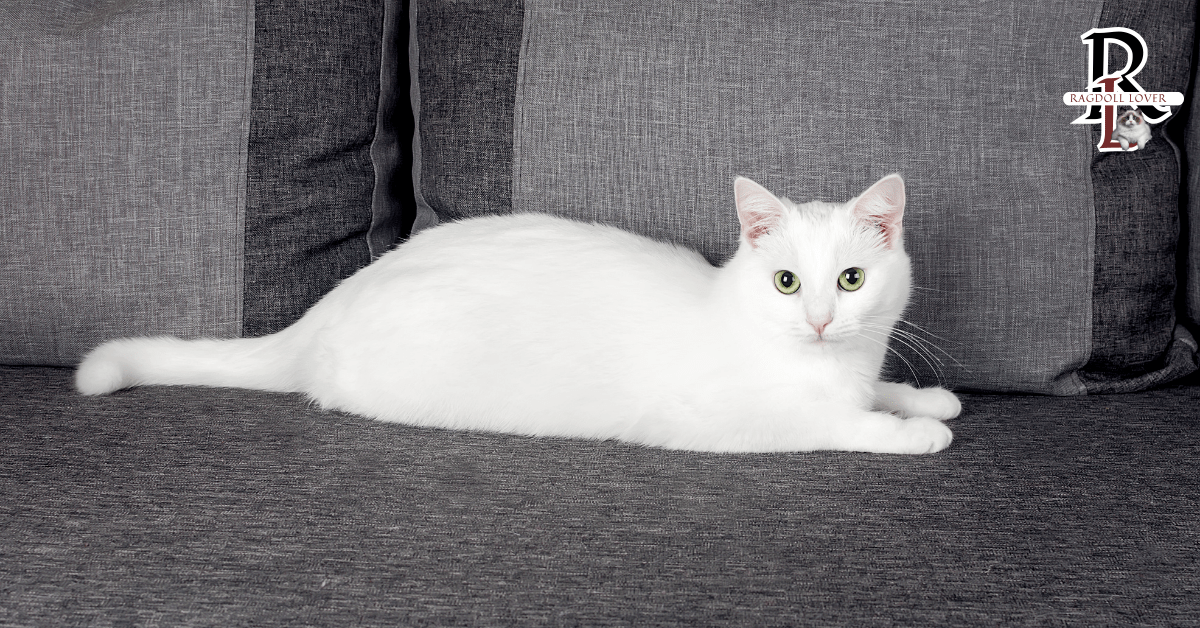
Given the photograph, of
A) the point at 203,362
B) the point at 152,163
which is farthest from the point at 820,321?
A: the point at 152,163

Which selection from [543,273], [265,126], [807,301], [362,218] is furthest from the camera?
[362,218]

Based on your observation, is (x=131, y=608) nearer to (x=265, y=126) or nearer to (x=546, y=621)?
(x=546, y=621)

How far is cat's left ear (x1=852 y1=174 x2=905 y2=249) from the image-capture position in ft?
4.31

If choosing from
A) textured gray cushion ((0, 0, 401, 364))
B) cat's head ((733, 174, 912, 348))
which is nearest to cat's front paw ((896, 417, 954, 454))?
cat's head ((733, 174, 912, 348))

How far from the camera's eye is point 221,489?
3.94 ft

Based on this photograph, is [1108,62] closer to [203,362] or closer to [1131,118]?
[1131,118]

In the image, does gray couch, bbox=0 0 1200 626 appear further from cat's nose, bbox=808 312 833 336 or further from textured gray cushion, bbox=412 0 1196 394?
cat's nose, bbox=808 312 833 336

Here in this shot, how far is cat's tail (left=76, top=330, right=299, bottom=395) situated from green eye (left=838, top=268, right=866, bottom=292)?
90cm

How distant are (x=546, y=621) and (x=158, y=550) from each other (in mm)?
457

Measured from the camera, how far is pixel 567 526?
110cm

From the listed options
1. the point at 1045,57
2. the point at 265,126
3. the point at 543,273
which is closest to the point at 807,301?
the point at 543,273

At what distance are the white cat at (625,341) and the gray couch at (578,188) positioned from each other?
5 cm

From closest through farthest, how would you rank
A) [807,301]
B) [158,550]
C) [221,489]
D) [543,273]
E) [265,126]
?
[158,550], [221,489], [807,301], [543,273], [265,126]

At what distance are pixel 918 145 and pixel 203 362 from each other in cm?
127
